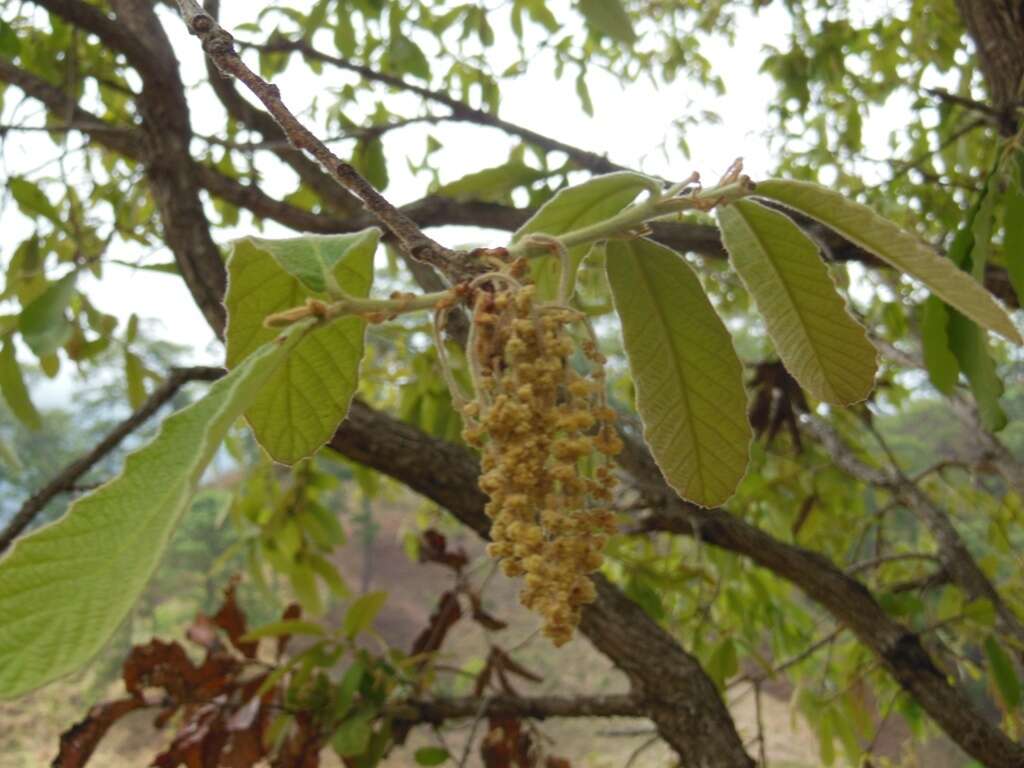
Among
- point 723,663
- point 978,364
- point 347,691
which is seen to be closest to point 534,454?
point 978,364

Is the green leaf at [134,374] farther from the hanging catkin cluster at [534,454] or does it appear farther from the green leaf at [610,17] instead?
the hanging catkin cluster at [534,454]

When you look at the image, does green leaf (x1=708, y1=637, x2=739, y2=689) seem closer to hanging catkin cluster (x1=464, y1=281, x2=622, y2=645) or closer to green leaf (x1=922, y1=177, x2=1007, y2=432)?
green leaf (x1=922, y1=177, x2=1007, y2=432)

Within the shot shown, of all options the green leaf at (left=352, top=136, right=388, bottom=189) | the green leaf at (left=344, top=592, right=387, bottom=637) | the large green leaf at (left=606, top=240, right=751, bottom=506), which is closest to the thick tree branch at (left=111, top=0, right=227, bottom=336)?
the green leaf at (left=352, top=136, right=388, bottom=189)

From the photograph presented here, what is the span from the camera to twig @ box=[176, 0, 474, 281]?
43 cm

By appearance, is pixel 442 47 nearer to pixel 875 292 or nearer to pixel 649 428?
pixel 875 292

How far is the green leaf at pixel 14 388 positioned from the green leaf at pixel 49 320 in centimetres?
30

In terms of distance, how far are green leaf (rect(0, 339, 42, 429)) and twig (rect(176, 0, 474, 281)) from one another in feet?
3.26

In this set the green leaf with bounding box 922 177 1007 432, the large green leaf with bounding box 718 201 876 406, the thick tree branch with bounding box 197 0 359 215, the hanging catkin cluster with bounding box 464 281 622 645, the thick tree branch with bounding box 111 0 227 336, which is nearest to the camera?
the hanging catkin cluster with bounding box 464 281 622 645

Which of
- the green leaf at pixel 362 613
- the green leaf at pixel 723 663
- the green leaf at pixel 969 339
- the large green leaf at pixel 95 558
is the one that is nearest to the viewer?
the large green leaf at pixel 95 558

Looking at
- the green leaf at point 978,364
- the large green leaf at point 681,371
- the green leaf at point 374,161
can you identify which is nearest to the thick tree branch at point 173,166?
the green leaf at point 374,161

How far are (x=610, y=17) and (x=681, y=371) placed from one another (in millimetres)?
634

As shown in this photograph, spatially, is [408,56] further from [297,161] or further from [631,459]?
[631,459]

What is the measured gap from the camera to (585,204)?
59 cm

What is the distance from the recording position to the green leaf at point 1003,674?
124cm
